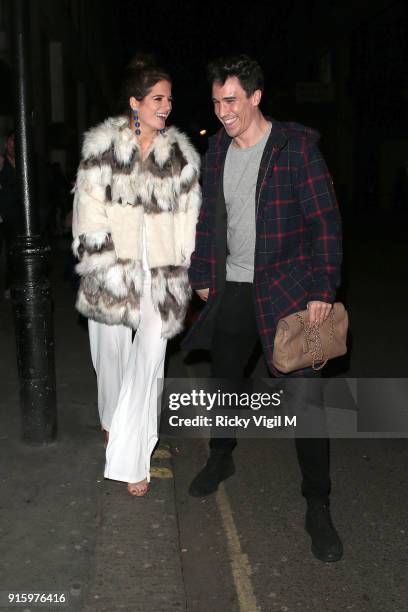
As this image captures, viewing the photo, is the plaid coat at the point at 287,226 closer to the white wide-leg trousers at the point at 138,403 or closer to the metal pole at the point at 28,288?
the white wide-leg trousers at the point at 138,403

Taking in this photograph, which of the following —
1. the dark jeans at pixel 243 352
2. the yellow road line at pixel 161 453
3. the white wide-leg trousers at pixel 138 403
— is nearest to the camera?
the dark jeans at pixel 243 352

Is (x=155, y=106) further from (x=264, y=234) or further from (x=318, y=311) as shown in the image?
(x=318, y=311)

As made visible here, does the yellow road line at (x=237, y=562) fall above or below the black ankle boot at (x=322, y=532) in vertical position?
below

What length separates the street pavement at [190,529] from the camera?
3.08 m

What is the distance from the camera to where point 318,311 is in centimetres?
332

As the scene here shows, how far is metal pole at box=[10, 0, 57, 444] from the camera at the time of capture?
4035 millimetres

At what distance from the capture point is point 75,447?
14.9 ft

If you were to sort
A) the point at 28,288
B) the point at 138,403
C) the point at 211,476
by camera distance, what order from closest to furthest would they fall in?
1. the point at 138,403
2. the point at 211,476
3. the point at 28,288

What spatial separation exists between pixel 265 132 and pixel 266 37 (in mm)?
53007

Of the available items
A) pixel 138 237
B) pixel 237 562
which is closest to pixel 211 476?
pixel 237 562

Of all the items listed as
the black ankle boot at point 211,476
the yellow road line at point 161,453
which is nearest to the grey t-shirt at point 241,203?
the black ankle boot at point 211,476

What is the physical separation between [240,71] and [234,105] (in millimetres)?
153

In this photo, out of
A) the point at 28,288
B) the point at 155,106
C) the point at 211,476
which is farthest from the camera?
the point at 28,288

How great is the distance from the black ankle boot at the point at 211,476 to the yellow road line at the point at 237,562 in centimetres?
8
